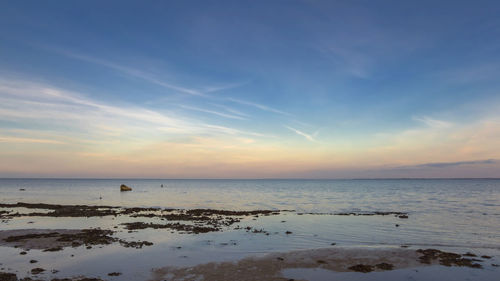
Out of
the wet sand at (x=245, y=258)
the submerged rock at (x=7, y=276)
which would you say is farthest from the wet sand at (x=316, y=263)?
the submerged rock at (x=7, y=276)

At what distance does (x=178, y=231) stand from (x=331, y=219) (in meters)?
20.4

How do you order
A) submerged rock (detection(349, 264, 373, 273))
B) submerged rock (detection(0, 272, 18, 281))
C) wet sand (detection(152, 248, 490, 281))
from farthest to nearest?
submerged rock (detection(349, 264, 373, 273)) → wet sand (detection(152, 248, 490, 281)) → submerged rock (detection(0, 272, 18, 281))

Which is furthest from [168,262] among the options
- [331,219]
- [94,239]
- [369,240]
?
[331,219]

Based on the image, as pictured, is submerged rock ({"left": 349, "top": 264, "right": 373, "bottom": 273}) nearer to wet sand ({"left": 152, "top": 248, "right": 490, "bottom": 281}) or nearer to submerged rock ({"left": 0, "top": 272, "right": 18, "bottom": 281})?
wet sand ({"left": 152, "top": 248, "right": 490, "bottom": 281})

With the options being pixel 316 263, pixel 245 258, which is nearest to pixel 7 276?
pixel 245 258

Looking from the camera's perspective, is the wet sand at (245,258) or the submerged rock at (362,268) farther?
the submerged rock at (362,268)

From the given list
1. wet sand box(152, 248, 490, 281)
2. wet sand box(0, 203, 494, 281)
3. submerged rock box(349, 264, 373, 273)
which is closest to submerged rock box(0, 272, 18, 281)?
wet sand box(0, 203, 494, 281)

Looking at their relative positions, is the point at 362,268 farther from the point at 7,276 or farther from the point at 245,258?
the point at 7,276

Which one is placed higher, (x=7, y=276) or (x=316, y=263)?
(x=7, y=276)

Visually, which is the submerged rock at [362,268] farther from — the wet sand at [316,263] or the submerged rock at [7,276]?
the submerged rock at [7,276]

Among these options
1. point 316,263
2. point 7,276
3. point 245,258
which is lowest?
point 316,263

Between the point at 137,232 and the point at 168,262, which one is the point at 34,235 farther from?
the point at 168,262

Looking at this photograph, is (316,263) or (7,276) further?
(316,263)

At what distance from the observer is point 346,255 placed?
2141 centimetres
